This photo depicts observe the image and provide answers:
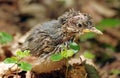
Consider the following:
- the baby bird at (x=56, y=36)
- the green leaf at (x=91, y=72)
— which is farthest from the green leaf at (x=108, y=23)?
the baby bird at (x=56, y=36)

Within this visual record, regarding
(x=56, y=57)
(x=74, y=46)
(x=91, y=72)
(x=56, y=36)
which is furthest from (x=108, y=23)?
(x=56, y=57)

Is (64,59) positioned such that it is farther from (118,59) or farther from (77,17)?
(118,59)

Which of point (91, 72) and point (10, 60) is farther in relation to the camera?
point (91, 72)

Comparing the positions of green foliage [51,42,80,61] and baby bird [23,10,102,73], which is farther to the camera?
baby bird [23,10,102,73]

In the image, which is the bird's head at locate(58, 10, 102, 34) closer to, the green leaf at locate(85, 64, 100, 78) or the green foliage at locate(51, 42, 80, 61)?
the green foliage at locate(51, 42, 80, 61)

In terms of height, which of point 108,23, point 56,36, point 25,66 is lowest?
point 25,66

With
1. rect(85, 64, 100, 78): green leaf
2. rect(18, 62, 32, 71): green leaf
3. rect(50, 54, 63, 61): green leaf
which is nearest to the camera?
rect(50, 54, 63, 61): green leaf

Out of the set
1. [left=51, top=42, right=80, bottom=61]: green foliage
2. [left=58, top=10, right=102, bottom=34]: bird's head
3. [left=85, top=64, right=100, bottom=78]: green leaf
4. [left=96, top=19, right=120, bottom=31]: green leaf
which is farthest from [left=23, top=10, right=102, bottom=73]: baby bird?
[left=96, top=19, right=120, bottom=31]: green leaf

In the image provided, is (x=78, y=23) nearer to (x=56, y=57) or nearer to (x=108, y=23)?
(x=56, y=57)
